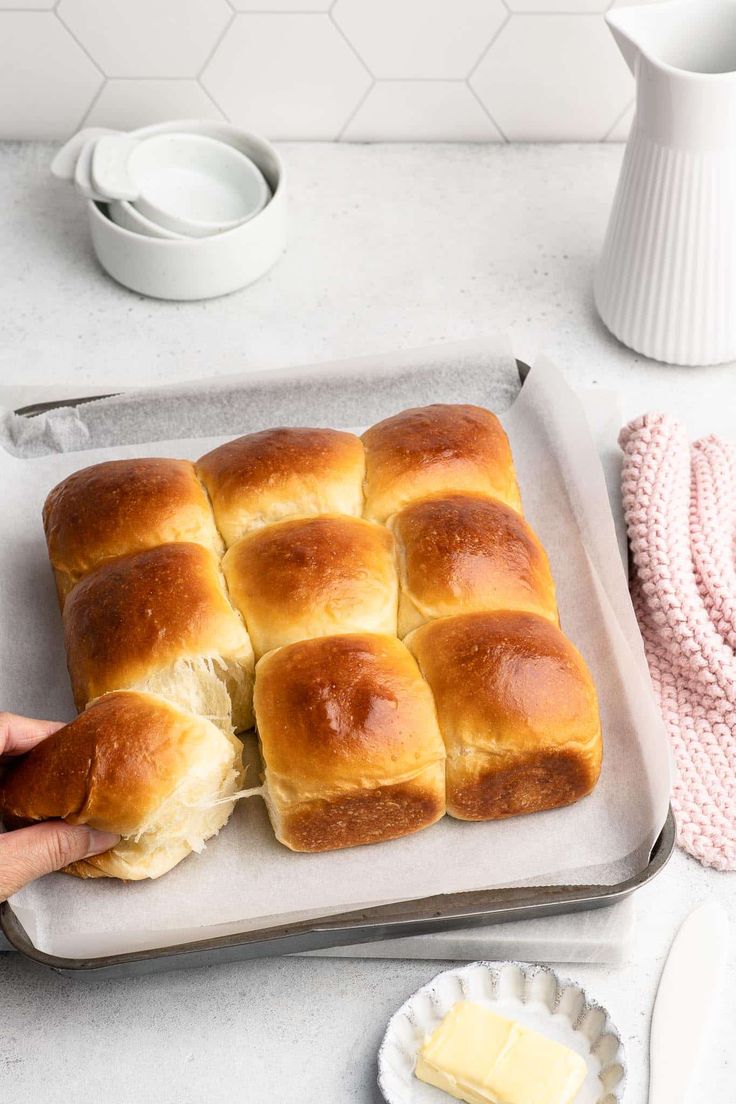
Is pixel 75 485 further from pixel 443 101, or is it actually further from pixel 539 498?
pixel 443 101

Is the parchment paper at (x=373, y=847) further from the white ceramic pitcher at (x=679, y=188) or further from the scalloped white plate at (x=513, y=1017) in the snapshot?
the white ceramic pitcher at (x=679, y=188)

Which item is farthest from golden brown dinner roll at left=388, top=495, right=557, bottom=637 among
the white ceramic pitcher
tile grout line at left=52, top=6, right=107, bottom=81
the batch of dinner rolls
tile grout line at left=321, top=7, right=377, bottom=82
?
tile grout line at left=52, top=6, right=107, bottom=81

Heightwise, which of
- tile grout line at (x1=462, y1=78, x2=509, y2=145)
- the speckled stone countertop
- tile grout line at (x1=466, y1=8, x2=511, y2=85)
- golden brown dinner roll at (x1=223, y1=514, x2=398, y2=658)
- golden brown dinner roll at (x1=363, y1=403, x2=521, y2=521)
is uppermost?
tile grout line at (x1=466, y1=8, x2=511, y2=85)

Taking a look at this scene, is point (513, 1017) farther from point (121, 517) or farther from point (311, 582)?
point (121, 517)

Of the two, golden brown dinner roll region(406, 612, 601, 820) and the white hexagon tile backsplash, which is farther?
the white hexagon tile backsplash

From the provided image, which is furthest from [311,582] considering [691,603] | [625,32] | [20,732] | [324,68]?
[324,68]

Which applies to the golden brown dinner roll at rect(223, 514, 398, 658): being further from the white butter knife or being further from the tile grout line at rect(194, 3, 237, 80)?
the tile grout line at rect(194, 3, 237, 80)

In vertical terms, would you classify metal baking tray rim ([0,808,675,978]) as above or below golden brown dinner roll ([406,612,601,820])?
below
